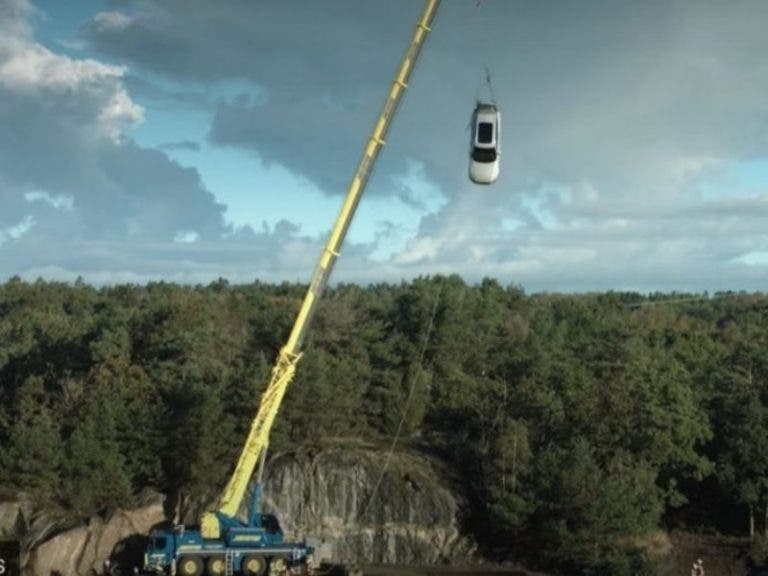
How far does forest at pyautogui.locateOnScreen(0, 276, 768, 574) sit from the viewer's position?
51.6 meters

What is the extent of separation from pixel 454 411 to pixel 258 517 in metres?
28.2

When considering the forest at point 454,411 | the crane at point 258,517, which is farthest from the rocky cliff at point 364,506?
→ the crane at point 258,517

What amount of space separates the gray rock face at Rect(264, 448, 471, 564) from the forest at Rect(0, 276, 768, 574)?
1760 millimetres

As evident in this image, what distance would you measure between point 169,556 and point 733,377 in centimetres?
3961

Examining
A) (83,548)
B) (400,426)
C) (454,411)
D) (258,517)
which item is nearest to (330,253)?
(258,517)

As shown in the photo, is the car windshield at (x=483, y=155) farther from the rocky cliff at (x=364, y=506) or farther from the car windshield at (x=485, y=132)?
the rocky cliff at (x=364, y=506)

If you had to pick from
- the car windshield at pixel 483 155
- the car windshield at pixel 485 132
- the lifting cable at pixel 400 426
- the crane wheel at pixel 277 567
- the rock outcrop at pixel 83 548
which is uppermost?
the car windshield at pixel 485 132

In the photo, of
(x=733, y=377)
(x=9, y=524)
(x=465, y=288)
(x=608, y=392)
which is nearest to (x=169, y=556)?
(x=9, y=524)

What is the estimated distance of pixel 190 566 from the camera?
35.7 metres

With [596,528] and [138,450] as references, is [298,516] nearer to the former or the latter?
[138,450]

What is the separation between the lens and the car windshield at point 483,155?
71.5ft

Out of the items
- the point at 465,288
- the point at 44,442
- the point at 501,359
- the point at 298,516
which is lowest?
the point at 298,516

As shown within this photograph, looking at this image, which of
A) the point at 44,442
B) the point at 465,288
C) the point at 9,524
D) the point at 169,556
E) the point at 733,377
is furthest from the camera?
the point at 465,288

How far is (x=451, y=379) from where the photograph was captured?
65.2 metres
